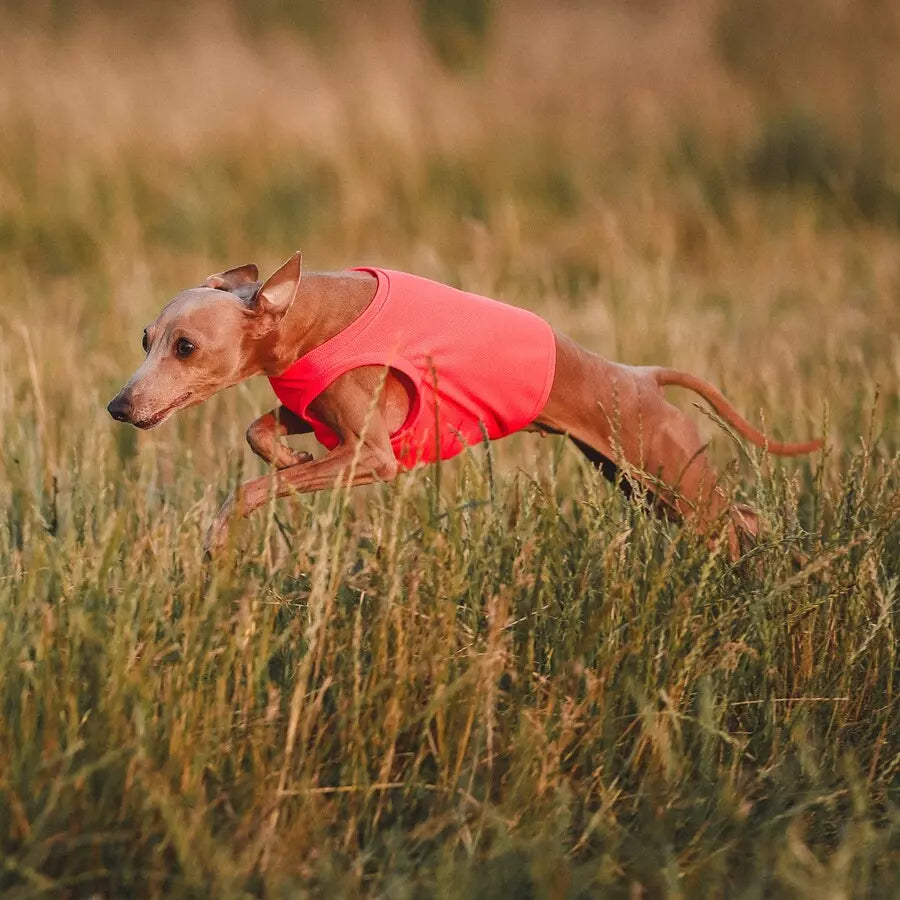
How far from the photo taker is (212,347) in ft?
9.05

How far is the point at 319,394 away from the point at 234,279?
36cm

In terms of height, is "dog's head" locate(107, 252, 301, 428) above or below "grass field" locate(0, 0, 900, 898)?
above

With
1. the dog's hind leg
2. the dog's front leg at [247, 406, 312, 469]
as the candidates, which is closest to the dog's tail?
the dog's hind leg

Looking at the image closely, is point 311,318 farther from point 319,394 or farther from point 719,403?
point 719,403

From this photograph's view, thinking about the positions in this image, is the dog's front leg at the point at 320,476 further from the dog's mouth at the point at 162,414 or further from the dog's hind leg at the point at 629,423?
the dog's hind leg at the point at 629,423

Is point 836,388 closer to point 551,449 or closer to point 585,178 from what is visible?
point 551,449

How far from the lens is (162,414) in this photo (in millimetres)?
2762

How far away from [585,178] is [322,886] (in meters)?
6.89

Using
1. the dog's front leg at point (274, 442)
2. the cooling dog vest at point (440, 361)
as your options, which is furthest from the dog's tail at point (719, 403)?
the dog's front leg at point (274, 442)

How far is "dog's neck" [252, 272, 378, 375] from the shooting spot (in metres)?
2.85

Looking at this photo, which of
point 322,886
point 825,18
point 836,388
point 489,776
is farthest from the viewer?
point 825,18

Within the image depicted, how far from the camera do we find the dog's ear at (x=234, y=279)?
9.80 ft

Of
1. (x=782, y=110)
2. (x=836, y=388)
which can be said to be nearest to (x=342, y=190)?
(x=782, y=110)

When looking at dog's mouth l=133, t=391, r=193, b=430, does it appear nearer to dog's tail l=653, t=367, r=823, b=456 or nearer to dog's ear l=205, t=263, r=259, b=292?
dog's ear l=205, t=263, r=259, b=292
